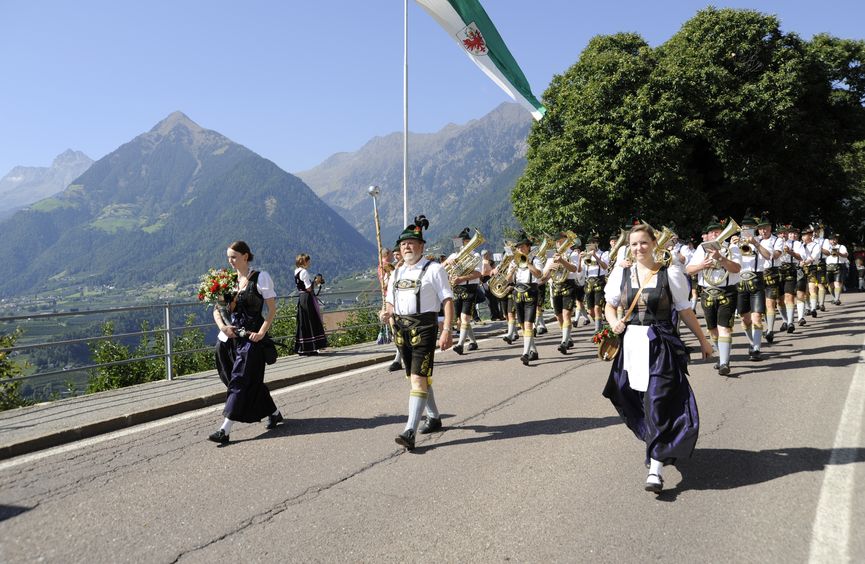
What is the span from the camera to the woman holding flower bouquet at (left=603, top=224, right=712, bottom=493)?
4594 millimetres

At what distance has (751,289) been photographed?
10.0 metres

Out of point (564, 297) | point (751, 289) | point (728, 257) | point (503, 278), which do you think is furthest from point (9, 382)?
point (751, 289)

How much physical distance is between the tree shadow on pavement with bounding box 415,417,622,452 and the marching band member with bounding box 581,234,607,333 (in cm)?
774

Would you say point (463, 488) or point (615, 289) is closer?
point (463, 488)

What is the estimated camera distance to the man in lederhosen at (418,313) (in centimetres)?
601

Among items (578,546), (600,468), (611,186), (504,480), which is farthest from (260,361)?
(611,186)

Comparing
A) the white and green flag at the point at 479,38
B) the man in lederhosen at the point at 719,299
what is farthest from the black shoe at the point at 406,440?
the white and green flag at the point at 479,38

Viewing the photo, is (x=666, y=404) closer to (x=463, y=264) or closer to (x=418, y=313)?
(x=418, y=313)

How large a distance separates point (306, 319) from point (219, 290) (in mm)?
6373

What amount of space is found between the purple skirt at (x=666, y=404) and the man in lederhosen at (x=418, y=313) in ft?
6.14

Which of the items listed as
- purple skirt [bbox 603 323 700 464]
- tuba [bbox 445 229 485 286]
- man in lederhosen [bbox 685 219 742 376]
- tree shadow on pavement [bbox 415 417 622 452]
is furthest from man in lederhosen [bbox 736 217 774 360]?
purple skirt [bbox 603 323 700 464]

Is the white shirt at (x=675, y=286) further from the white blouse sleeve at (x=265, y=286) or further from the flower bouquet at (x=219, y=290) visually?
the flower bouquet at (x=219, y=290)

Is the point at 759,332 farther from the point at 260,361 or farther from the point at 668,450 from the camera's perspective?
the point at 260,361

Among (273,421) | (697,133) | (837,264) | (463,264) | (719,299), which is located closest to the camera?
(273,421)
